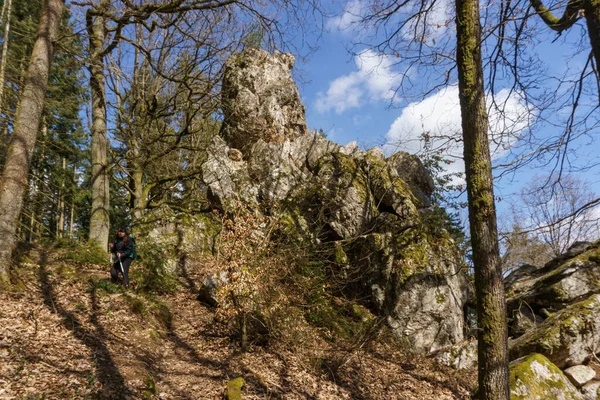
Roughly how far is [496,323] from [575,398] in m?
3.67

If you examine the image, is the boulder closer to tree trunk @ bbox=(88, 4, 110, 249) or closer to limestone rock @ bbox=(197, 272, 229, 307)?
limestone rock @ bbox=(197, 272, 229, 307)

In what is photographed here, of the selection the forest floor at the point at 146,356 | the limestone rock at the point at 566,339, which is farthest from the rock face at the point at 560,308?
the forest floor at the point at 146,356

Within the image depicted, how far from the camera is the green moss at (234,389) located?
5.13 meters

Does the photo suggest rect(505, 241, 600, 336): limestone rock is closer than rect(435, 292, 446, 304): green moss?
No

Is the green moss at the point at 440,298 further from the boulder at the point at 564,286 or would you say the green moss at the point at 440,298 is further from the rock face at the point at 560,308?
the boulder at the point at 564,286

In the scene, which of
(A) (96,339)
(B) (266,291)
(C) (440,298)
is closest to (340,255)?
(C) (440,298)

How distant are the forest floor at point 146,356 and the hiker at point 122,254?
0.27 m

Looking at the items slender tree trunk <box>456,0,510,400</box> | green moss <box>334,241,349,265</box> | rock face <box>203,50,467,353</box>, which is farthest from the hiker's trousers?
slender tree trunk <box>456,0,510,400</box>

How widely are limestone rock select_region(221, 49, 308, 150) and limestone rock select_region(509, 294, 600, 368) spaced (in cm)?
903

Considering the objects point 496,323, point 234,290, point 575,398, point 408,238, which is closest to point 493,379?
point 496,323

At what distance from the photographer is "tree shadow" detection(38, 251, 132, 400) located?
181 inches

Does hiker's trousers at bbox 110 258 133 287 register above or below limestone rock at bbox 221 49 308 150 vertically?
below

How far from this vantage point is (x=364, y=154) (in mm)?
11789

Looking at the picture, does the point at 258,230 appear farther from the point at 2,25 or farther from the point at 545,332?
the point at 2,25
